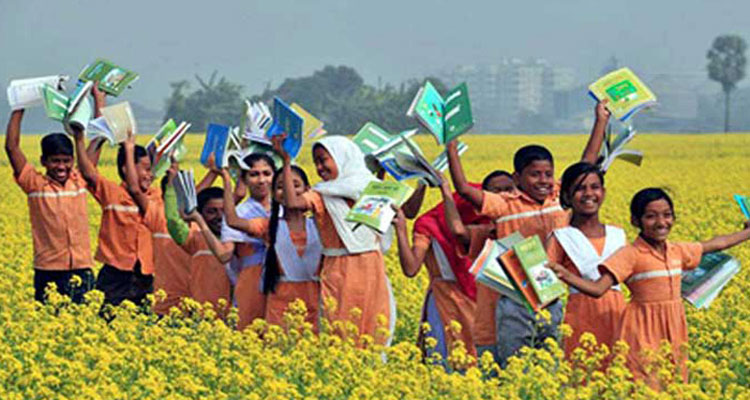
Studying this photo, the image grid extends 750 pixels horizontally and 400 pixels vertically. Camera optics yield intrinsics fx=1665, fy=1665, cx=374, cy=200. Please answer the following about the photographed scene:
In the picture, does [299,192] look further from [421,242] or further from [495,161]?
[495,161]

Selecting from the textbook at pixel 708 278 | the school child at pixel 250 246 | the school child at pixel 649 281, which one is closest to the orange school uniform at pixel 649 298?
the school child at pixel 649 281

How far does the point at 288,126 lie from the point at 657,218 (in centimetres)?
207

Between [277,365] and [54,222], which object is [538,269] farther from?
[54,222]

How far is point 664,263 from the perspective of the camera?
25.1ft

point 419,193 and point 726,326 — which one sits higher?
point 419,193

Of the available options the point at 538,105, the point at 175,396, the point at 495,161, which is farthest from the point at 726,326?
the point at 538,105

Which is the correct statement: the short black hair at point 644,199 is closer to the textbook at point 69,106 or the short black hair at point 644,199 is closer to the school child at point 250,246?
the school child at point 250,246

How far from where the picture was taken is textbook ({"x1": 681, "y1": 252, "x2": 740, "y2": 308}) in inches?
317

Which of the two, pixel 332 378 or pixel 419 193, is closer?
pixel 332 378

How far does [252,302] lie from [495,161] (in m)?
27.7

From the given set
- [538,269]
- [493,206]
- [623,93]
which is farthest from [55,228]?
[538,269]

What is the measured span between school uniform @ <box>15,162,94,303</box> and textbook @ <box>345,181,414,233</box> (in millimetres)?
3522

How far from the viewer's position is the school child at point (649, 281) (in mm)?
7570

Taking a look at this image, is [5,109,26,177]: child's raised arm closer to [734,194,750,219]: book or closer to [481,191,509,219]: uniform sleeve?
[481,191,509,219]: uniform sleeve
